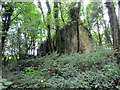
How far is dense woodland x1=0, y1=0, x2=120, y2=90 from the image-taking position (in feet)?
8.05

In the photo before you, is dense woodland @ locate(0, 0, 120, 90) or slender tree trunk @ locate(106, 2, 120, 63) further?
slender tree trunk @ locate(106, 2, 120, 63)

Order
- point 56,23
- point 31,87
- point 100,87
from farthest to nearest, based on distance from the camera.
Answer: point 56,23 < point 31,87 < point 100,87

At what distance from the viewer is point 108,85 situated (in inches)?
90.0

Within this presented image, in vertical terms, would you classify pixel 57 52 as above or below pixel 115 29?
below

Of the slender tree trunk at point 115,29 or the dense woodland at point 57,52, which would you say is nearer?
the dense woodland at point 57,52

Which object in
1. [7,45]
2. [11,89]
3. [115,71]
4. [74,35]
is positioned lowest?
[11,89]

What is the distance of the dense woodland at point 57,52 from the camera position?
2.45 m

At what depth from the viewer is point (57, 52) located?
266 inches

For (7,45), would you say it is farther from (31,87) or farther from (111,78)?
(111,78)

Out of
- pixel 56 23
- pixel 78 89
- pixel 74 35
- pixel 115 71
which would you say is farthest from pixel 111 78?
pixel 74 35

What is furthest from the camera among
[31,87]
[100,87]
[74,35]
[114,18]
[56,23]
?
[74,35]

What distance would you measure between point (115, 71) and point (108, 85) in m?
0.48

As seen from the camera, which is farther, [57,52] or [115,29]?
[57,52]

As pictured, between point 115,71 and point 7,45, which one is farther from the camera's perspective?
point 7,45
